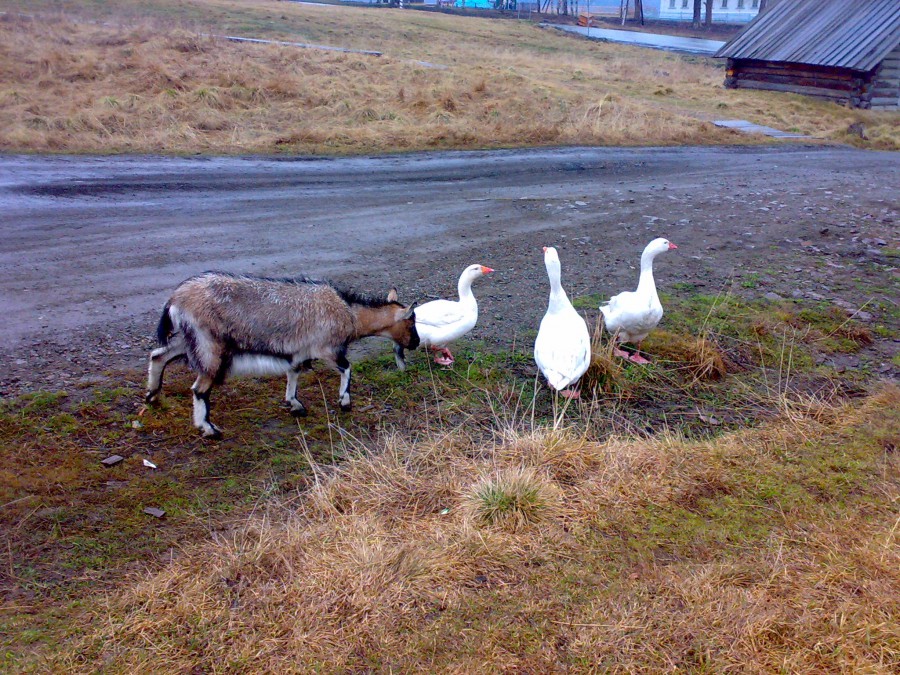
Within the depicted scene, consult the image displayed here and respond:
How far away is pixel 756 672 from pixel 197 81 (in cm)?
2021

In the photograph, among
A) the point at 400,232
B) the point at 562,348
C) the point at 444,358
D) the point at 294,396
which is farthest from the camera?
the point at 400,232

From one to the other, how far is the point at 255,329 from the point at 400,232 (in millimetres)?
5421

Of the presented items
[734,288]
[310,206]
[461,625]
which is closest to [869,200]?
[734,288]

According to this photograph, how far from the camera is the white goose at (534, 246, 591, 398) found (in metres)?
6.55

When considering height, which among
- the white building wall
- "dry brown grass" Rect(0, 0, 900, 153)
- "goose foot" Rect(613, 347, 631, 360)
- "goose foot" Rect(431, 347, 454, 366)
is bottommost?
"goose foot" Rect(431, 347, 454, 366)

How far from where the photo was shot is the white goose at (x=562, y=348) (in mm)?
6551

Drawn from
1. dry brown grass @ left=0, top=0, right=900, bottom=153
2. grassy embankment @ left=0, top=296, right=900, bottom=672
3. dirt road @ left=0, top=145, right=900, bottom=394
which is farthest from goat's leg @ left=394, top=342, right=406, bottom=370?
dry brown grass @ left=0, top=0, right=900, bottom=153

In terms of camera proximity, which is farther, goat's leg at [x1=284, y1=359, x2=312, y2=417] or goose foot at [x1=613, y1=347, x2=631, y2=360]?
goose foot at [x1=613, y1=347, x2=631, y2=360]

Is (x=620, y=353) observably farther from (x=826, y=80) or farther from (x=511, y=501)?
(x=826, y=80)

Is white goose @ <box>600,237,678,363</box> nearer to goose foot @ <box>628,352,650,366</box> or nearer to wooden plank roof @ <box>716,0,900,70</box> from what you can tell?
goose foot @ <box>628,352,650,366</box>

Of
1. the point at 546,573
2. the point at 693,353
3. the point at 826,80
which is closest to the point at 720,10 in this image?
the point at 826,80

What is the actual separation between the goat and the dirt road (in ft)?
4.67

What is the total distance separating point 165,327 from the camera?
240 inches

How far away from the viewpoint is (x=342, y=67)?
25375 mm
